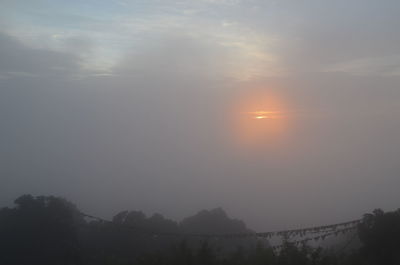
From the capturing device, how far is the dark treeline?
97.0ft

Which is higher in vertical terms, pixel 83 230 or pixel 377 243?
pixel 83 230

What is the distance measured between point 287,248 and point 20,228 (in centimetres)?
3029

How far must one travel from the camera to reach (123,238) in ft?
156

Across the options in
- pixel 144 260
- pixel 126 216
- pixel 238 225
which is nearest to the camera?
pixel 144 260

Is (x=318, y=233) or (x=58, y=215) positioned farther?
(x=58, y=215)

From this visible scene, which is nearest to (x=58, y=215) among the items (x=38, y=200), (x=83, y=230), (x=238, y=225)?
(x=38, y=200)

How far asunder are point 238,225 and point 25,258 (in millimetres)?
26448

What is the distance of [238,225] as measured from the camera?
60188 mm

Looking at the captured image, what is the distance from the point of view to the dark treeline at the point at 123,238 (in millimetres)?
29552

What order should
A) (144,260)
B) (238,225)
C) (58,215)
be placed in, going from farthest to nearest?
(238,225), (58,215), (144,260)

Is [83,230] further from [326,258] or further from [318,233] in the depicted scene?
[326,258]

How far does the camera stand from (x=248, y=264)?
23312mm

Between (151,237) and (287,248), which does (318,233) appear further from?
(151,237)

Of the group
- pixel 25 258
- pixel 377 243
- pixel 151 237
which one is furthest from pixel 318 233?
pixel 25 258
